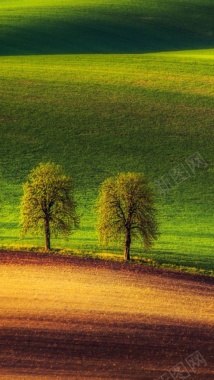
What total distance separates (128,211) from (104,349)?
14957 mm

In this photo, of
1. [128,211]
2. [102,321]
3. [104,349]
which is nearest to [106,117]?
[128,211]

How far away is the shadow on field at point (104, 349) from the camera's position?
3091 cm

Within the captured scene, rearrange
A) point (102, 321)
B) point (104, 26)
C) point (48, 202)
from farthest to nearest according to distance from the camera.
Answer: point (104, 26)
point (48, 202)
point (102, 321)

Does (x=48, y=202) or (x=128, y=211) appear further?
(x=48, y=202)

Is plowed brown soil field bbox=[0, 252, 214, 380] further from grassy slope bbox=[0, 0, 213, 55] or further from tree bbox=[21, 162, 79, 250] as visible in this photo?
grassy slope bbox=[0, 0, 213, 55]

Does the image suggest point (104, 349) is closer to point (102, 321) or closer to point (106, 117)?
point (102, 321)

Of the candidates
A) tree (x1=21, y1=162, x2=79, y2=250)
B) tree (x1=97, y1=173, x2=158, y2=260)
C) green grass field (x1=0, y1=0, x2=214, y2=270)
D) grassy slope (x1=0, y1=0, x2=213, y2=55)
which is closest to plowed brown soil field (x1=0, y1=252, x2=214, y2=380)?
tree (x1=97, y1=173, x2=158, y2=260)

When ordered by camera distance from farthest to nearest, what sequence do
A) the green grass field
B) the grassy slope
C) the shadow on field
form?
the grassy slope < the green grass field < the shadow on field

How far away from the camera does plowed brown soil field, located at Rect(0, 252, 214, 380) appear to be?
1232 inches

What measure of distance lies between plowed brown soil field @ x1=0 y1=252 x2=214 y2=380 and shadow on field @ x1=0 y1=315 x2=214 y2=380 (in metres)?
0.04

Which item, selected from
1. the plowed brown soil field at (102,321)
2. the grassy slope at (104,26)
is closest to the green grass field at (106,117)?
the grassy slope at (104,26)

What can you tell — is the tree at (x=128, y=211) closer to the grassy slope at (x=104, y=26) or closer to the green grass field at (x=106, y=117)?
the green grass field at (x=106, y=117)

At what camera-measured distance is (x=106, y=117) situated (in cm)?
7356

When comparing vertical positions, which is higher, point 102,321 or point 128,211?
point 128,211
